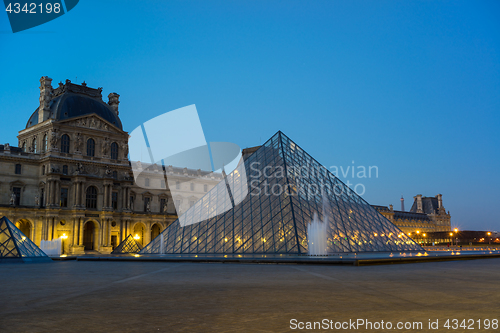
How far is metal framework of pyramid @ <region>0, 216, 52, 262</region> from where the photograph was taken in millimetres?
22906

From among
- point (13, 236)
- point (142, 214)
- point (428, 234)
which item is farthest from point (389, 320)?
point (428, 234)

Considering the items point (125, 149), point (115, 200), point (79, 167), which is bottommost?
point (115, 200)

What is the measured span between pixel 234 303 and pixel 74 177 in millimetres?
46660

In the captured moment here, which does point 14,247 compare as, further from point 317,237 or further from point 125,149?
point 125,149

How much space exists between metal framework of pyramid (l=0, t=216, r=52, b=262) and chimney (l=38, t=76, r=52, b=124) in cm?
2977

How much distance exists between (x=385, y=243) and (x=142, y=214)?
3898 cm

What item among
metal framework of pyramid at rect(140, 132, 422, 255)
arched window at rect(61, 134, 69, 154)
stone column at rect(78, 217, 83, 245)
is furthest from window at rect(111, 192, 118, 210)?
metal framework of pyramid at rect(140, 132, 422, 255)

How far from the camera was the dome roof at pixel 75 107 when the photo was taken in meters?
50.8

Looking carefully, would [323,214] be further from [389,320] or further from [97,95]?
[97,95]

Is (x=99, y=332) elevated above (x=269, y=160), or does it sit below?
below

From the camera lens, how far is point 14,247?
914 inches

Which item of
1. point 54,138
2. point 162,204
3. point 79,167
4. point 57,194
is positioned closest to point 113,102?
point 54,138

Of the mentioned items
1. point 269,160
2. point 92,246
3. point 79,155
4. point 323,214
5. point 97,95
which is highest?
point 97,95

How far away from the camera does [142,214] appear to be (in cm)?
5809
